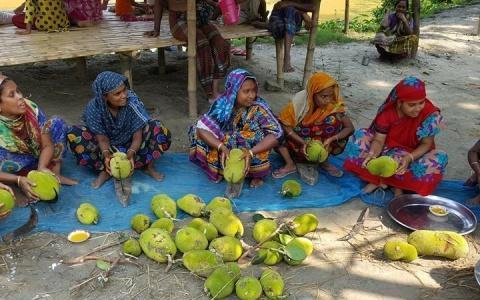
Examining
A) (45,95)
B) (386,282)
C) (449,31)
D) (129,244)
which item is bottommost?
(386,282)

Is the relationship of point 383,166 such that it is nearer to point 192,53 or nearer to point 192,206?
point 192,206

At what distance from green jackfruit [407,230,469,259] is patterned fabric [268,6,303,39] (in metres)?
3.20

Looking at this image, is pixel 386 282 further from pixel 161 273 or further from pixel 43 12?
pixel 43 12

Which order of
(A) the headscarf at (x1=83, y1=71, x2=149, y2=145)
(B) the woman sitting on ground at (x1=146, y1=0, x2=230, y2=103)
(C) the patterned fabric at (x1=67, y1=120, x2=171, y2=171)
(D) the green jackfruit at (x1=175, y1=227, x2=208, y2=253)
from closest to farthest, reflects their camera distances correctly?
(D) the green jackfruit at (x1=175, y1=227, x2=208, y2=253)
(A) the headscarf at (x1=83, y1=71, x2=149, y2=145)
(C) the patterned fabric at (x1=67, y1=120, x2=171, y2=171)
(B) the woman sitting on ground at (x1=146, y1=0, x2=230, y2=103)

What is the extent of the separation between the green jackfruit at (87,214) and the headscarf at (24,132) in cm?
58

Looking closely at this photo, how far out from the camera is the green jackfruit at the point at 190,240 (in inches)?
96.5

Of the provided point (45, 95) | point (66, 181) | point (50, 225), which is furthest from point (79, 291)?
point (45, 95)

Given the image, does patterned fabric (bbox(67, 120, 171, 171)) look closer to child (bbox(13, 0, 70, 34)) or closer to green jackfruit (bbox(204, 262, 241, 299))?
green jackfruit (bbox(204, 262, 241, 299))

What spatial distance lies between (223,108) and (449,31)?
6904mm

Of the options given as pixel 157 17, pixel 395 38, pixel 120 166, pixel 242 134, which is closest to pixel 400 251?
pixel 242 134

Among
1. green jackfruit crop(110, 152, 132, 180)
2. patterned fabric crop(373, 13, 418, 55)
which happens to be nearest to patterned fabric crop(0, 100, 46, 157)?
green jackfruit crop(110, 152, 132, 180)

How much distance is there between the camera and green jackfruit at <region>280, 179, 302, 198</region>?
3.26m

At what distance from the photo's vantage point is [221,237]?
2.53m

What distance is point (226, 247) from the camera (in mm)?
2447
